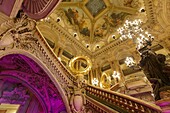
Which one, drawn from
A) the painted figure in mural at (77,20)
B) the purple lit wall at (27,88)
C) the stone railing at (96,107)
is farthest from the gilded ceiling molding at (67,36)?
the stone railing at (96,107)

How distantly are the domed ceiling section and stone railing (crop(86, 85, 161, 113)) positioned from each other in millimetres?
10372

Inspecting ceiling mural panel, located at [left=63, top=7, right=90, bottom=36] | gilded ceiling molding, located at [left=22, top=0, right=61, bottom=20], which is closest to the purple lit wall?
gilded ceiling molding, located at [left=22, top=0, right=61, bottom=20]

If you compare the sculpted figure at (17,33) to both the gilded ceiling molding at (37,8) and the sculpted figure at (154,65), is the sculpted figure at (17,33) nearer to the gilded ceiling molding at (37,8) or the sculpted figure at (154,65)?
the gilded ceiling molding at (37,8)

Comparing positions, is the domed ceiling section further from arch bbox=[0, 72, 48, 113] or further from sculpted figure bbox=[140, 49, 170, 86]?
sculpted figure bbox=[140, 49, 170, 86]

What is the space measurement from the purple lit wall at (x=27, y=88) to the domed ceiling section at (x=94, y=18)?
8442mm

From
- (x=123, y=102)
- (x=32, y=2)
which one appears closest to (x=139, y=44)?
(x=123, y=102)

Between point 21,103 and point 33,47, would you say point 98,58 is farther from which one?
point 33,47

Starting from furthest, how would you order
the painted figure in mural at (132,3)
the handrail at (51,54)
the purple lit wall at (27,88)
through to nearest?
the painted figure in mural at (132,3) < the purple lit wall at (27,88) < the handrail at (51,54)

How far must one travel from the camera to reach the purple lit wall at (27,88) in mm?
5094

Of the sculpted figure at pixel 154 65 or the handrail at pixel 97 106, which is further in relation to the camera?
the sculpted figure at pixel 154 65

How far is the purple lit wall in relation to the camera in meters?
5.09

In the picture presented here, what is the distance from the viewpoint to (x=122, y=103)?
3.26 meters

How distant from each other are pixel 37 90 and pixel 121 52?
948 cm

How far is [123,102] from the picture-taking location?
10.7 feet
